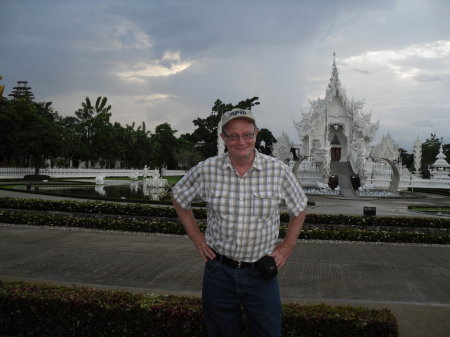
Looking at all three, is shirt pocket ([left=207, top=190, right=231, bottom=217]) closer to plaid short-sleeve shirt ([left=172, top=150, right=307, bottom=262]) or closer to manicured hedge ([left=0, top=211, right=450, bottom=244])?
plaid short-sleeve shirt ([left=172, top=150, right=307, bottom=262])

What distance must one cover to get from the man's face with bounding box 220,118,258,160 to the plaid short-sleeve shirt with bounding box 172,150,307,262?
8cm

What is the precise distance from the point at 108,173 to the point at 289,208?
57.5 meters

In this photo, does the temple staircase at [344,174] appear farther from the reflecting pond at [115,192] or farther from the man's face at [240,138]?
the man's face at [240,138]

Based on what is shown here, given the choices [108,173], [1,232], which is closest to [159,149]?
[108,173]

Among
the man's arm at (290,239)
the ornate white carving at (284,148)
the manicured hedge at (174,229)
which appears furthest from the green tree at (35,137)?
the man's arm at (290,239)

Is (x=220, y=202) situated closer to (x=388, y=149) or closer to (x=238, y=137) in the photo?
(x=238, y=137)

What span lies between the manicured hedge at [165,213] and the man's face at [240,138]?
11.7 meters

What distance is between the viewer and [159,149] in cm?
7538

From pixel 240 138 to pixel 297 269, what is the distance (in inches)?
231

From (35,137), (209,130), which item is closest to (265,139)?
(209,130)

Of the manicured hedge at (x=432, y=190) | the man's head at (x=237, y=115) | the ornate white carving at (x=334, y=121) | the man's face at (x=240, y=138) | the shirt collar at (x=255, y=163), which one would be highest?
the ornate white carving at (x=334, y=121)

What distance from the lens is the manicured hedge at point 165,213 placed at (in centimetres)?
1459

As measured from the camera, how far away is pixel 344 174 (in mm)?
41094

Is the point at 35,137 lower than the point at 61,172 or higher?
higher
